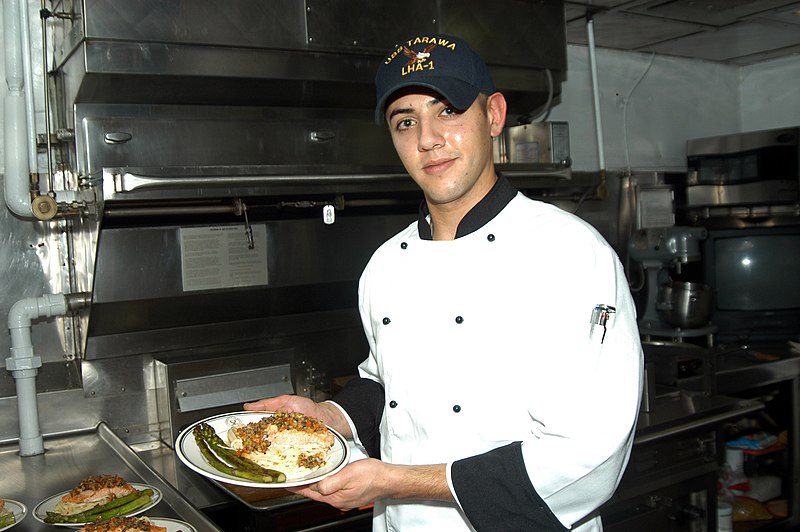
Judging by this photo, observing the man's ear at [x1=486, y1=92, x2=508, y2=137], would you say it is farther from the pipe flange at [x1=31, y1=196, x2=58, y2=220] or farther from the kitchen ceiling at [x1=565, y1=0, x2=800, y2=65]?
the kitchen ceiling at [x1=565, y1=0, x2=800, y2=65]

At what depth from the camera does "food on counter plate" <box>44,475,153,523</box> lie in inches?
82.6

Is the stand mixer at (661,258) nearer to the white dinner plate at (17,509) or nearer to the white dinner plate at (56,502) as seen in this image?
the white dinner plate at (56,502)

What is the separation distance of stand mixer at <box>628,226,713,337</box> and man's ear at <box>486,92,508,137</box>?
86.2 inches

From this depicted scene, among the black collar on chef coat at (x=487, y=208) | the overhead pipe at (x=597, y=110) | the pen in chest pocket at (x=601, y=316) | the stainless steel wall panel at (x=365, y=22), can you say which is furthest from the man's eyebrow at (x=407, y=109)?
the overhead pipe at (x=597, y=110)

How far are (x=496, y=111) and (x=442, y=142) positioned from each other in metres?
0.22

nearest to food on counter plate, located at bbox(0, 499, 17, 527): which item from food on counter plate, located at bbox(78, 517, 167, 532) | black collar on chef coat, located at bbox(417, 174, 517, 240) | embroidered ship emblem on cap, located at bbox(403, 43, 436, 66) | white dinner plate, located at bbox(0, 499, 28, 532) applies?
white dinner plate, located at bbox(0, 499, 28, 532)

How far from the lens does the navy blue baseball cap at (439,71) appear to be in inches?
68.7

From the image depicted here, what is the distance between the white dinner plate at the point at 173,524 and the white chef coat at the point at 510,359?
51 cm

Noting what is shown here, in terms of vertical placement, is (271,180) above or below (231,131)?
below

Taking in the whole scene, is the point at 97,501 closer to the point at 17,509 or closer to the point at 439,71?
the point at 17,509

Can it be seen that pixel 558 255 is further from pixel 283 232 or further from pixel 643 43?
pixel 643 43


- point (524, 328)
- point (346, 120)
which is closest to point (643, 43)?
point (346, 120)

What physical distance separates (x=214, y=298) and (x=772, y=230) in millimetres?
3211

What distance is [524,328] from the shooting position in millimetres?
1727
